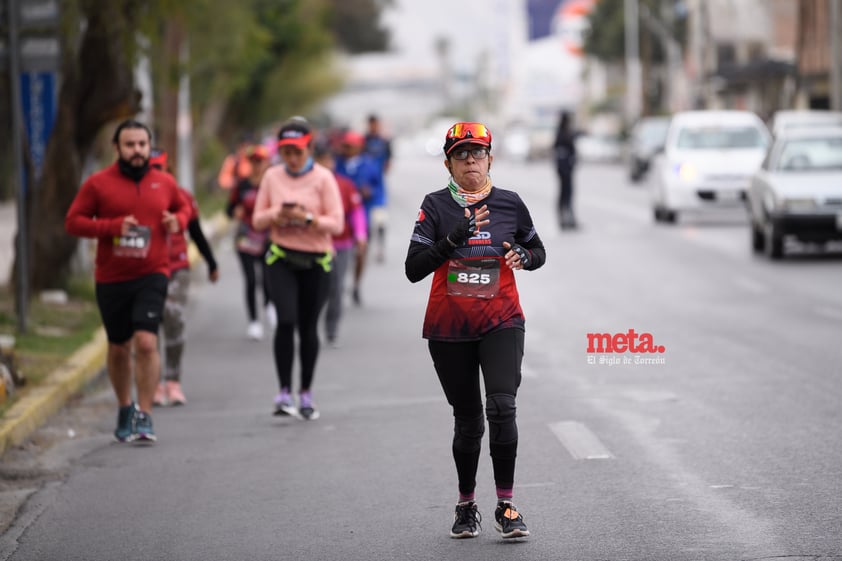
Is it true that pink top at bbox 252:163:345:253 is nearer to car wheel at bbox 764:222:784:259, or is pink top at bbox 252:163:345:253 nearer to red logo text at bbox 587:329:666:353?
red logo text at bbox 587:329:666:353

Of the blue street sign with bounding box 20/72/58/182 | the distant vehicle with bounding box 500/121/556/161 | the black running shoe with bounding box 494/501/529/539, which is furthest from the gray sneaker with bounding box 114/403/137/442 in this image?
the distant vehicle with bounding box 500/121/556/161

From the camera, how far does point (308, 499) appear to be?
26.1ft

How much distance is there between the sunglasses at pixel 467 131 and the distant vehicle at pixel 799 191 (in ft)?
47.4

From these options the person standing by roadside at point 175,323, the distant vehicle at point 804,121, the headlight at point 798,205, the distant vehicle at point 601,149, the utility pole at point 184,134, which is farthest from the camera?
the distant vehicle at point 601,149

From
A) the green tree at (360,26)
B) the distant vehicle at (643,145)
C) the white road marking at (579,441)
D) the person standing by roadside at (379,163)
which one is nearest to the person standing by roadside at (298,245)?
the white road marking at (579,441)

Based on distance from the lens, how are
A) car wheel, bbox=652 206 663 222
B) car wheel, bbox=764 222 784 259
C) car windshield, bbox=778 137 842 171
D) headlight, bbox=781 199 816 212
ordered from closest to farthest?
headlight, bbox=781 199 816 212
car wheel, bbox=764 222 784 259
car windshield, bbox=778 137 842 171
car wheel, bbox=652 206 663 222

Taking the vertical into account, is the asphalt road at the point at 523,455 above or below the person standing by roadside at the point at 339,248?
below

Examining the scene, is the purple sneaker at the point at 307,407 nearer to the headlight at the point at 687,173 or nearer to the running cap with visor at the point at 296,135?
the running cap with visor at the point at 296,135

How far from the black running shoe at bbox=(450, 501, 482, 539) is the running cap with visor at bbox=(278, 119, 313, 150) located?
404 cm

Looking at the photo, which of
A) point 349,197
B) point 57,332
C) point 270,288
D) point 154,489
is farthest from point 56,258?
point 154,489

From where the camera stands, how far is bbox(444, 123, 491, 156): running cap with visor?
6785mm

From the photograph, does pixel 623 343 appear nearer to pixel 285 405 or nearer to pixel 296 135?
pixel 285 405

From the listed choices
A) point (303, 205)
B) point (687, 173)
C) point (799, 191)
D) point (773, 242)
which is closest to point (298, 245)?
point (303, 205)

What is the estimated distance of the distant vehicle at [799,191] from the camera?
20.6 meters
